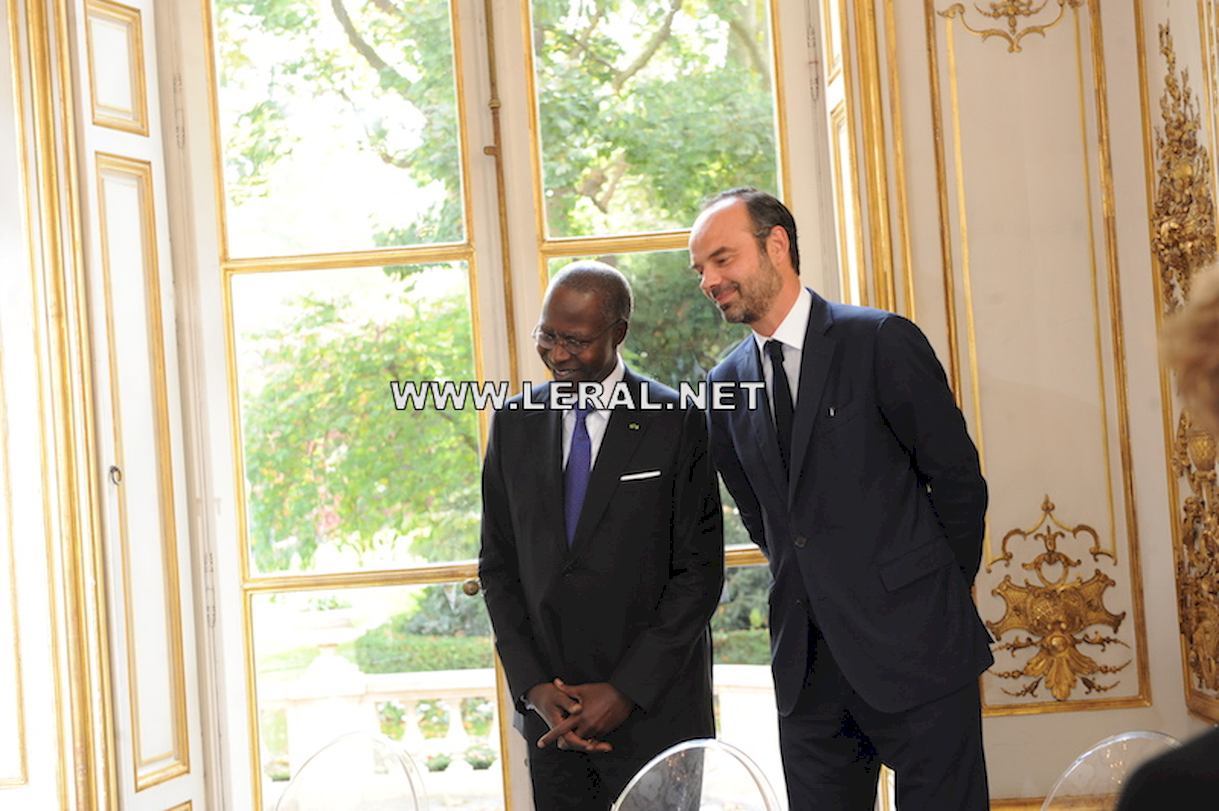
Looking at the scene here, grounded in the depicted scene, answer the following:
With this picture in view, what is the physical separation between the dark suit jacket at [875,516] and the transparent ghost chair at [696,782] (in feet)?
1.55

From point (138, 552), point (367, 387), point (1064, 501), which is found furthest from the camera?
point (367, 387)

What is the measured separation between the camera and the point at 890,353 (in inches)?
95.3

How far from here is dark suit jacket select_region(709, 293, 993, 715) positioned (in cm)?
236

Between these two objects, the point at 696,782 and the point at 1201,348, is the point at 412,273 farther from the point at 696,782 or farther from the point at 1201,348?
the point at 1201,348

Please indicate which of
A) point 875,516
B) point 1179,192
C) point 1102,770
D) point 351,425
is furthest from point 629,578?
point 1179,192

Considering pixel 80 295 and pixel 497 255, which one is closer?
pixel 80 295

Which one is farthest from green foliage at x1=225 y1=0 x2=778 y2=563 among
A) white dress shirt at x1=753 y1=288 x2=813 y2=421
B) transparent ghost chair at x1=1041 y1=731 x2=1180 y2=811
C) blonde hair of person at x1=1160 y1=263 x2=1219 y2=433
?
blonde hair of person at x1=1160 y1=263 x2=1219 y2=433

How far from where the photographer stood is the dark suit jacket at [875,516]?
92.7 inches

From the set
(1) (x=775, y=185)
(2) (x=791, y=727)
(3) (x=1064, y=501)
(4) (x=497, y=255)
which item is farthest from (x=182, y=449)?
(3) (x=1064, y=501)

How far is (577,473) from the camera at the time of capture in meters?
2.70

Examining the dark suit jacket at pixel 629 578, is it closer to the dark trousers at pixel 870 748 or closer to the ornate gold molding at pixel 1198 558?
the dark trousers at pixel 870 748

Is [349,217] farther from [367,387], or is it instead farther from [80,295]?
[80,295]

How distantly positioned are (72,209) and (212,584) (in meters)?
1.01

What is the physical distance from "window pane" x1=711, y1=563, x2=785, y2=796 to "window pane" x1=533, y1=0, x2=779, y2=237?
0.95 metres
